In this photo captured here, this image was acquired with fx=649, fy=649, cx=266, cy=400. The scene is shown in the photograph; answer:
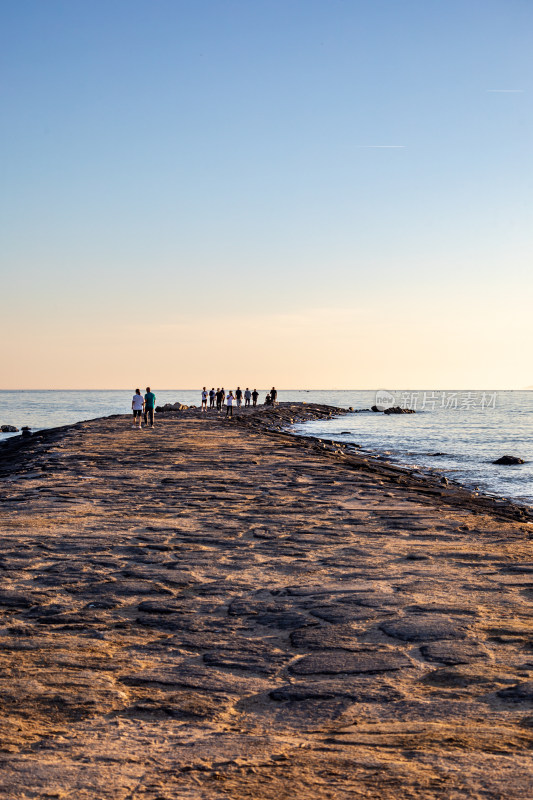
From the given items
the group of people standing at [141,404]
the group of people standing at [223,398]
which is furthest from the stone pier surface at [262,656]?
the group of people standing at [223,398]

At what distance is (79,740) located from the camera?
3027 mm

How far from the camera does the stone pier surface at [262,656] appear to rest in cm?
278

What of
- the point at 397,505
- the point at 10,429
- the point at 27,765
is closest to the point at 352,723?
the point at 27,765

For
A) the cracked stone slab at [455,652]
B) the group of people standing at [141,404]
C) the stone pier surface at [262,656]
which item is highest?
the group of people standing at [141,404]

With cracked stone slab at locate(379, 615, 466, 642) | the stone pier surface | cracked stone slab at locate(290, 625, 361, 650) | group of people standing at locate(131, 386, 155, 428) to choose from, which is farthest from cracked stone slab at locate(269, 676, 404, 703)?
group of people standing at locate(131, 386, 155, 428)

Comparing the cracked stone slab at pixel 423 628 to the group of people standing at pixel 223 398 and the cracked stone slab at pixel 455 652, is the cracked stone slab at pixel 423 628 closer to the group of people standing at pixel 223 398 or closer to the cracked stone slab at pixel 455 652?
the cracked stone slab at pixel 455 652

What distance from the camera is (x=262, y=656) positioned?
3.98 metres

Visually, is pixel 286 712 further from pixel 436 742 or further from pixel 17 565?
pixel 17 565

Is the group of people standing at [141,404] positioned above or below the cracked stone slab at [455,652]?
above

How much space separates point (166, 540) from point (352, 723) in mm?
4046

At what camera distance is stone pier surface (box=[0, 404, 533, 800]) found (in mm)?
2775

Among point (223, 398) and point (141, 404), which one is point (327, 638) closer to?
point (141, 404)

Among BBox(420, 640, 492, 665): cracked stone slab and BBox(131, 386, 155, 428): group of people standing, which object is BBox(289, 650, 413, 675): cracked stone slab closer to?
BBox(420, 640, 492, 665): cracked stone slab

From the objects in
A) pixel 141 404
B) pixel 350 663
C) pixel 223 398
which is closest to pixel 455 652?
pixel 350 663
